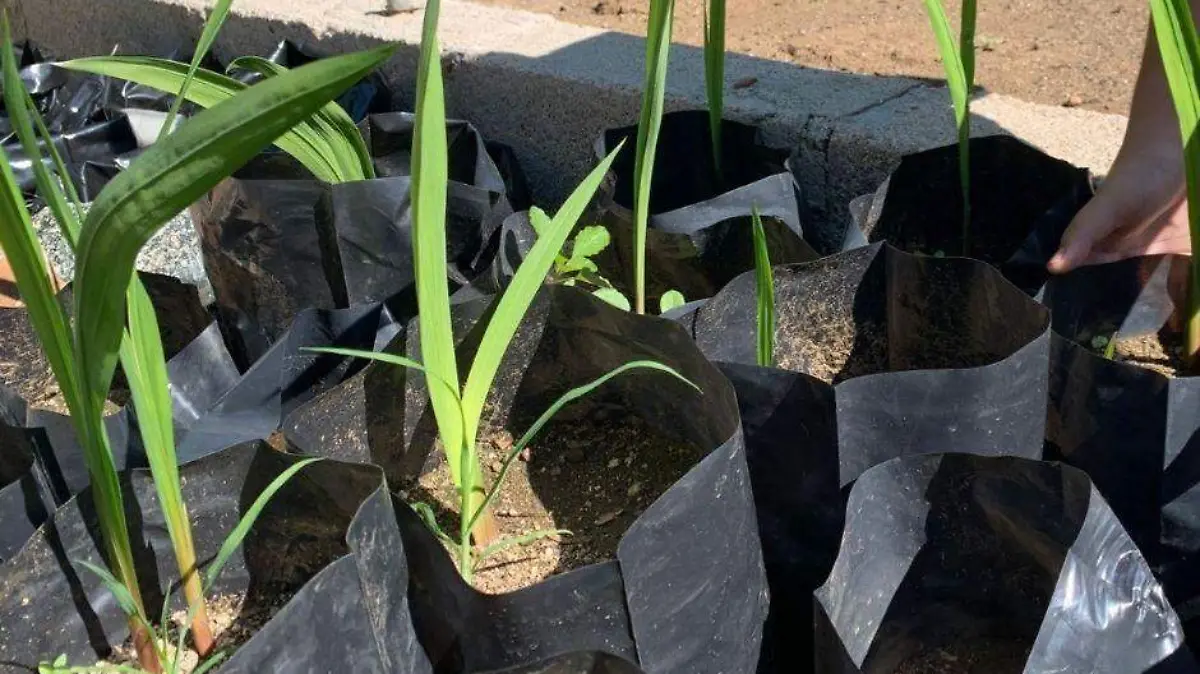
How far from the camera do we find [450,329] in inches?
42.1

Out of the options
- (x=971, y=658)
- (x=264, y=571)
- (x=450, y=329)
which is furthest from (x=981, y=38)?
(x=264, y=571)

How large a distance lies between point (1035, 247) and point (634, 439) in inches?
21.7

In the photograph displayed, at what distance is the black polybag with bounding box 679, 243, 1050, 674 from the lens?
1.15 meters

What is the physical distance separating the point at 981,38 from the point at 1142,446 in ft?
4.11

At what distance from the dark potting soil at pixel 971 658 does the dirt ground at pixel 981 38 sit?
1100mm

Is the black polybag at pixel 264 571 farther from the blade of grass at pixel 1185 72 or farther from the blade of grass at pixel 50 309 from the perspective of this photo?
the blade of grass at pixel 1185 72

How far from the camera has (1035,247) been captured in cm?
148

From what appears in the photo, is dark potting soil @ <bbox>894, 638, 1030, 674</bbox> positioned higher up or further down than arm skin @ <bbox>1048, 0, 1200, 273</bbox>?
further down

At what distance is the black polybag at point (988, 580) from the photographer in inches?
39.7

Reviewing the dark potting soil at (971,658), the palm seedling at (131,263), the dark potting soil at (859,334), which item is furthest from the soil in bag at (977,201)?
the palm seedling at (131,263)

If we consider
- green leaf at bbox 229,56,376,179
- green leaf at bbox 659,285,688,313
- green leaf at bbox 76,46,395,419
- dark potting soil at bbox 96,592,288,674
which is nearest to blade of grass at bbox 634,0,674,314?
green leaf at bbox 659,285,688,313

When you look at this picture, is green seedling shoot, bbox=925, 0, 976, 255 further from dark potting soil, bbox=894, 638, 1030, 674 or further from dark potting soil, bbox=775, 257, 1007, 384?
dark potting soil, bbox=894, 638, 1030, 674

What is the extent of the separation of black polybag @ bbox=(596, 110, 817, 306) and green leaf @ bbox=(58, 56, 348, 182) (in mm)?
358

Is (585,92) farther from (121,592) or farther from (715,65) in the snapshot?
(121,592)
